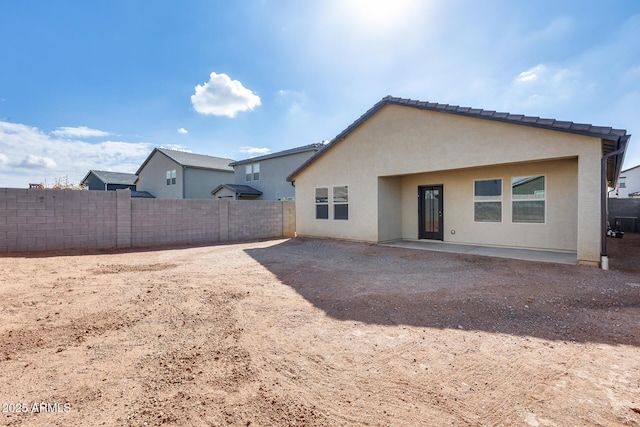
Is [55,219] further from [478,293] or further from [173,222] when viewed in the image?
[478,293]

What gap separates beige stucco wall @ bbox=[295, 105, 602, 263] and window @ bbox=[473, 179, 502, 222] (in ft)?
0.91

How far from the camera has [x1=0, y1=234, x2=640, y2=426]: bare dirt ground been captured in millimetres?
2102

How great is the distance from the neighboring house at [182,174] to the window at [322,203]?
14.4 m

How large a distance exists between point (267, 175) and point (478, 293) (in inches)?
734

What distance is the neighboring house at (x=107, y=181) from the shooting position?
2875 centimetres

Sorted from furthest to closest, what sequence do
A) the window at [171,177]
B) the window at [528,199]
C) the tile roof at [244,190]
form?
the window at [171,177], the tile roof at [244,190], the window at [528,199]

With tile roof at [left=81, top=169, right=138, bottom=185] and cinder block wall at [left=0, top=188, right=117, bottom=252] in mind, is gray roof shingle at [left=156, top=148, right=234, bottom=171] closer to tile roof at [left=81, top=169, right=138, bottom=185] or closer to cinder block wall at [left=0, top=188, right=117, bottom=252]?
tile roof at [left=81, top=169, right=138, bottom=185]

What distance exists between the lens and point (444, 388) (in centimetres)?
238

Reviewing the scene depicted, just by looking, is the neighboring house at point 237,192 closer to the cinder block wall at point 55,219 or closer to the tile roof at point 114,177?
the cinder block wall at point 55,219

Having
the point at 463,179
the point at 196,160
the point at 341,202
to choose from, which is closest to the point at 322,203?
the point at 341,202

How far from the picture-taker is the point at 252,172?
2295cm

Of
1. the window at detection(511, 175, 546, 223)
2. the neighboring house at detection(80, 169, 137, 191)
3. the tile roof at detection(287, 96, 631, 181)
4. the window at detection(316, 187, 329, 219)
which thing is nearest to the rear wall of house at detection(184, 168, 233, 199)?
the neighboring house at detection(80, 169, 137, 191)

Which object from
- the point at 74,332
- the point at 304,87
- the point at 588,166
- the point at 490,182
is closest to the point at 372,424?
the point at 74,332

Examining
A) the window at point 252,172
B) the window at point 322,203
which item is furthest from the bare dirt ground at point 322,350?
the window at point 252,172
